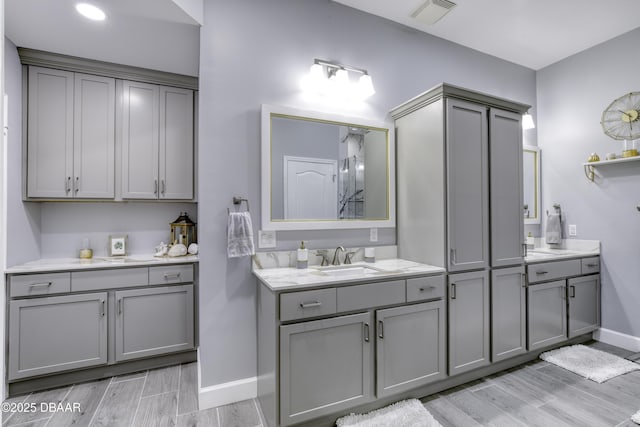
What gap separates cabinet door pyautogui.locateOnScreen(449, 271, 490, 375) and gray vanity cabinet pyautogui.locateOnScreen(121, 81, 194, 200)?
239 centimetres

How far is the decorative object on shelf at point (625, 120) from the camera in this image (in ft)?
9.68

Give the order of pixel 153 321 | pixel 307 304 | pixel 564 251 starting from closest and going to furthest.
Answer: pixel 307 304 → pixel 153 321 → pixel 564 251

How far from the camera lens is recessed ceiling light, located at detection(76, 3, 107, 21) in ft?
→ 6.83

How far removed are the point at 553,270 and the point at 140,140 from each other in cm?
375

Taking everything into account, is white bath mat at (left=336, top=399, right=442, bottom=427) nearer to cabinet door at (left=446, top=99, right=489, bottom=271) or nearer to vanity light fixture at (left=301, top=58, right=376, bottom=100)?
cabinet door at (left=446, top=99, right=489, bottom=271)

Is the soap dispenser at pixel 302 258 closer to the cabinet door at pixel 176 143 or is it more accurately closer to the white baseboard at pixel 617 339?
the cabinet door at pixel 176 143

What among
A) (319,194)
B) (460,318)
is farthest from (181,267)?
(460,318)

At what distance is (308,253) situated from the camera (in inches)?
96.3

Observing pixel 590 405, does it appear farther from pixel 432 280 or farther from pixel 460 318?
pixel 432 280

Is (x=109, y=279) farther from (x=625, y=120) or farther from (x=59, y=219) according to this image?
(x=625, y=120)

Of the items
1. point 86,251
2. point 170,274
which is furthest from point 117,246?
point 170,274

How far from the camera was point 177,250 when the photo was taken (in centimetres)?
294

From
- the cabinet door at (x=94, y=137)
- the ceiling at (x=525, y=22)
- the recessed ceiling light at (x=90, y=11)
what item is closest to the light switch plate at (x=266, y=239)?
the cabinet door at (x=94, y=137)

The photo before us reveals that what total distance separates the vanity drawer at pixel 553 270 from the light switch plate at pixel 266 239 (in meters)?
2.09
